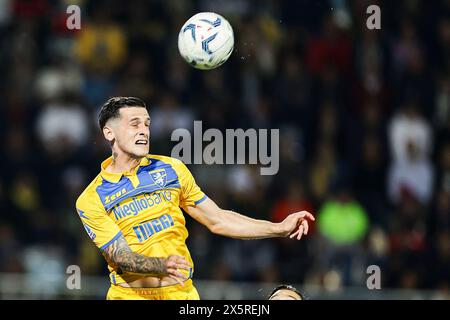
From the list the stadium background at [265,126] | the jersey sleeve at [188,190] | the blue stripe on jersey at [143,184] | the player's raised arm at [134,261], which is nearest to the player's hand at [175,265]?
the player's raised arm at [134,261]

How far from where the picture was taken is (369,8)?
17.4m

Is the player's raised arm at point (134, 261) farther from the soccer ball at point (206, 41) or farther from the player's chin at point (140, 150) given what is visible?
the soccer ball at point (206, 41)

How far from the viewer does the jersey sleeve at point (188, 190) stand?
354 inches

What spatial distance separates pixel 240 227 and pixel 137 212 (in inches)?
32.0

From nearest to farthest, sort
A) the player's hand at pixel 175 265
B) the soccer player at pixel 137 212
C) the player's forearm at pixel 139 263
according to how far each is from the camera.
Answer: the player's hand at pixel 175 265 → the player's forearm at pixel 139 263 → the soccer player at pixel 137 212

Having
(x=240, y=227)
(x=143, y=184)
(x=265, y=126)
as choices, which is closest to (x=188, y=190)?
(x=143, y=184)

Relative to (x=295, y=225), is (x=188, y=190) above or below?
above

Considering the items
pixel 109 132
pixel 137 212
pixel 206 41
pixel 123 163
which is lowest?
pixel 137 212

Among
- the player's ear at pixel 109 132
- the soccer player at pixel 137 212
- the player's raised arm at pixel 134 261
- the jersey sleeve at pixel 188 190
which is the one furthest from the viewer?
the jersey sleeve at pixel 188 190

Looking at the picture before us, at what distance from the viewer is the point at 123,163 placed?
8.91 m

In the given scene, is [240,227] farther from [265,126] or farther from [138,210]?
[265,126]

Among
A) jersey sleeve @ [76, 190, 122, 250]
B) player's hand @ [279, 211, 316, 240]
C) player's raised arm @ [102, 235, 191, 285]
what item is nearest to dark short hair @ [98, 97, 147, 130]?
jersey sleeve @ [76, 190, 122, 250]

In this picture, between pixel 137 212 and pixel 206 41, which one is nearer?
pixel 137 212
